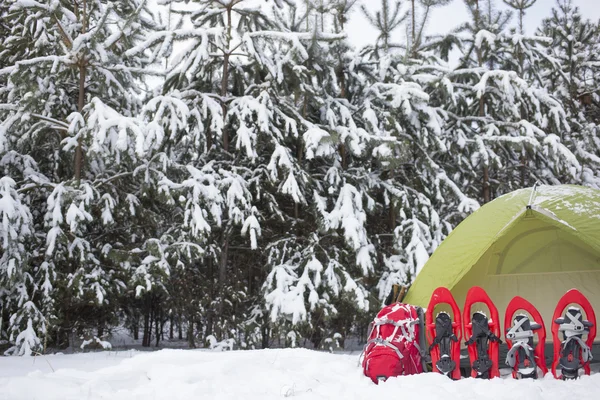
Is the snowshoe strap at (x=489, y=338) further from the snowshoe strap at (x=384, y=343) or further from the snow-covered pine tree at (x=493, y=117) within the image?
the snow-covered pine tree at (x=493, y=117)

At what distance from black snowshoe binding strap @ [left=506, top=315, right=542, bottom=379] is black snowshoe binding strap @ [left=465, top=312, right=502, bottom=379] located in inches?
5.4

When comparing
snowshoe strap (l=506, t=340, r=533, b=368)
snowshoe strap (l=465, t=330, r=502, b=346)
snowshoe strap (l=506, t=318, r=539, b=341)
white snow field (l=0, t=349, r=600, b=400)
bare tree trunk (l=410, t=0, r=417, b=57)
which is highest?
bare tree trunk (l=410, t=0, r=417, b=57)

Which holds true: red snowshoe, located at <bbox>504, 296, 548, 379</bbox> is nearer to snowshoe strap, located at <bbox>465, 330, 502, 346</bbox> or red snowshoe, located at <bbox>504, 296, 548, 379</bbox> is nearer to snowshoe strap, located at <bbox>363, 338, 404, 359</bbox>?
snowshoe strap, located at <bbox>465, 330, 502, 346</bbox>

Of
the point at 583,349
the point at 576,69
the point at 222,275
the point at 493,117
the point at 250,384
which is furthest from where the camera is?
the point at 576,69

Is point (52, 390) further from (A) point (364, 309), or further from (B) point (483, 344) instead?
(A) point (364, 309)

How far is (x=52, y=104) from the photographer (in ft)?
23.6

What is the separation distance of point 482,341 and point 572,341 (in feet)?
2.14

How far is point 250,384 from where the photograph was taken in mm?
3520

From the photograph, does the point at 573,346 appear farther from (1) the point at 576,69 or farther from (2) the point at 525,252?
(1) the point at 576,69

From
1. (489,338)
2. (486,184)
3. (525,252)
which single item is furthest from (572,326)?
(486,184)

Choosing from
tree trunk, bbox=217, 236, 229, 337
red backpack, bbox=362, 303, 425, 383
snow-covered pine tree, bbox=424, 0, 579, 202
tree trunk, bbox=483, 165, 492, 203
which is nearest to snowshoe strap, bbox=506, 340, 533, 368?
red backpack, bbox=362, 303, 425, 383

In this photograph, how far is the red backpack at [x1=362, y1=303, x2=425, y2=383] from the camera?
384cm

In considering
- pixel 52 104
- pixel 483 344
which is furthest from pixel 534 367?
pixel 52 104

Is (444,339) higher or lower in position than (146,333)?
higher
